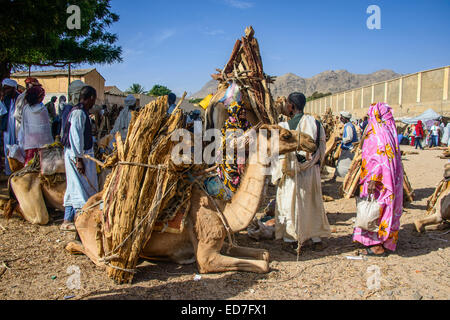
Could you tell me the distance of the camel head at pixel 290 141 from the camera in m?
3.94

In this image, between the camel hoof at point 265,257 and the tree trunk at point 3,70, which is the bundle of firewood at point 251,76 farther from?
the tree trunk at point 3,70

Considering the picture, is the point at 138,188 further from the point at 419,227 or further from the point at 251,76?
the point at 419,227

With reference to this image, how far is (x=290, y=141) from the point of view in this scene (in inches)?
157

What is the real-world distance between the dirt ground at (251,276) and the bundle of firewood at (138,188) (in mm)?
349

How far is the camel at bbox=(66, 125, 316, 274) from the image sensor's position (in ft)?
12.6

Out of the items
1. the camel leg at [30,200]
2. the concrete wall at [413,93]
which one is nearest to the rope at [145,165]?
the camel leg at [30,200]

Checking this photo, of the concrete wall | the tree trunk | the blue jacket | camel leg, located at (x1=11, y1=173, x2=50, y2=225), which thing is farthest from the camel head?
the concrete wall

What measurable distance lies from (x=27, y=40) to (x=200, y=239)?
7328 mm

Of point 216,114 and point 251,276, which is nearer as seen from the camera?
point 251,276

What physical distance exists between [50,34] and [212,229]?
7736mm

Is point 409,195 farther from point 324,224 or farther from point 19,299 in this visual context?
point 19,299

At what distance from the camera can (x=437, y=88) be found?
29.1m

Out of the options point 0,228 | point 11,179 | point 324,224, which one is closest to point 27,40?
point 11,179

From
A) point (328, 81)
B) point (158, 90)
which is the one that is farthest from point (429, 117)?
point (328, 81)
